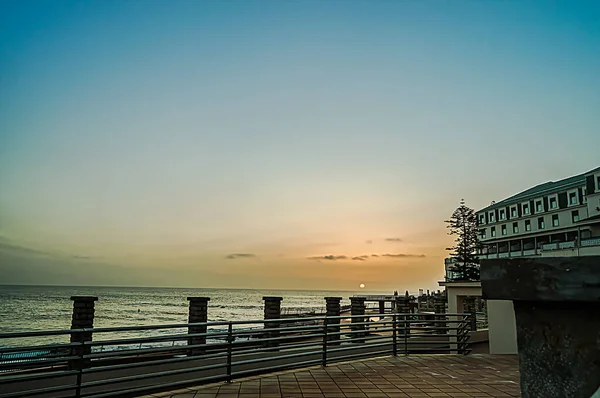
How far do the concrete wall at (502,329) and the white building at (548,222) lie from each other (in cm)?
1706

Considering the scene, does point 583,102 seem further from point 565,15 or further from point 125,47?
point 125,47

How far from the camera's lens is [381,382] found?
643 cm

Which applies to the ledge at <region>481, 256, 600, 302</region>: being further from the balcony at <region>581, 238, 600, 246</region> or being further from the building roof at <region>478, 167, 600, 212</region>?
the building roof at <region>478, 167, 600, 212</region>

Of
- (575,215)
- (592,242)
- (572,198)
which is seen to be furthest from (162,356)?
(572,198)

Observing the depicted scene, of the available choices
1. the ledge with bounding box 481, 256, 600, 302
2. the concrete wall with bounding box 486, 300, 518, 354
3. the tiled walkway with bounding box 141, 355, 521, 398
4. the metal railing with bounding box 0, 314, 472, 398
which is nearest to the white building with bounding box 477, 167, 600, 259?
the concrete wall with bounding box 486, 300, 518, 354

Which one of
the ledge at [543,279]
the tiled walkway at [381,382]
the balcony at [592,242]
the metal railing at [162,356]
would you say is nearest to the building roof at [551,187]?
the balcony at [592,242]

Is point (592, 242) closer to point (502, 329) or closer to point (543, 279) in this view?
point (502, 329)

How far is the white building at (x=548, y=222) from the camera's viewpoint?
30234 millimetres

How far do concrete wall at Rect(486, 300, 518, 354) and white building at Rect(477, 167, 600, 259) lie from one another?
56.0ft

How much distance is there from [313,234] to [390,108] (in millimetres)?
11013

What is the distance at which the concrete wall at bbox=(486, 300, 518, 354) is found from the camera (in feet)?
39.7

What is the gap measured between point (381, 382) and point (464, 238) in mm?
42193

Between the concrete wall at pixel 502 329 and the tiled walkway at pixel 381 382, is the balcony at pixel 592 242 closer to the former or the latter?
the concrete wall at pixel 502 329

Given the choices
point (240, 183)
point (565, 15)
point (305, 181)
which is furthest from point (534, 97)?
point (240, 183)
